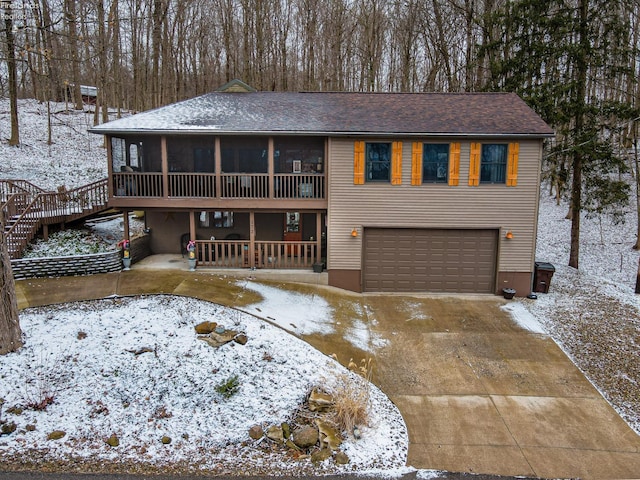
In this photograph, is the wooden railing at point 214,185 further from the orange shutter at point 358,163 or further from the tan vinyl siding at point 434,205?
the orange shutter at point 358,163

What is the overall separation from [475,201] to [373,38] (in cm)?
1860

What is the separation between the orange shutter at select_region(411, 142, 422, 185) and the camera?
44.5ft

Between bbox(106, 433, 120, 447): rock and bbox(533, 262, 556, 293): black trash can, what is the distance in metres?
12.4

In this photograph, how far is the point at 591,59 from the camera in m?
14.9

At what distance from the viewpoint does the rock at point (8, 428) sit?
6.57m

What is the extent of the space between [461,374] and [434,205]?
5.98 meters

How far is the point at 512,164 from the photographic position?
1347 centimetres

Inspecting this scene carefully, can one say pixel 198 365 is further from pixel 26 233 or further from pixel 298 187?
pixel 26 233

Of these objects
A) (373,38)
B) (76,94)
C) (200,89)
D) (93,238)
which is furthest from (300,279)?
(76,94)

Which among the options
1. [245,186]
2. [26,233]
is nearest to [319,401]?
[245,186]

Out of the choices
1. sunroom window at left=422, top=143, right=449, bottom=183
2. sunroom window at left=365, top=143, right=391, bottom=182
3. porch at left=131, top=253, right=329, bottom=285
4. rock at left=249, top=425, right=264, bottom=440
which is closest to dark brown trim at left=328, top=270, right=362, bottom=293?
porch at left=131, top=253, right=329, bottom=285

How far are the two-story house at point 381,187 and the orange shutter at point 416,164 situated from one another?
0.10ft

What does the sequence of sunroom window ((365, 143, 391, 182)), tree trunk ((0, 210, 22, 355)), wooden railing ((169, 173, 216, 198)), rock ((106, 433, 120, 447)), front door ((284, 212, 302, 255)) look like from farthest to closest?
front door ((284, 212, 302, 255))
wooden railing ((169, 173, 216, 198))
sunroom window ((365, 143, 391, 182))
tree trunk ((0, 210, 22, 355))
rock ((106, 433, 120, 447))

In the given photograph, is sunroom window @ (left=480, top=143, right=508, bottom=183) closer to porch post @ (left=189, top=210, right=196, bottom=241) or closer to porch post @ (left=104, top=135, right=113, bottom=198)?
porch post @ (left=189, top=210, right=196, bottom=241)
